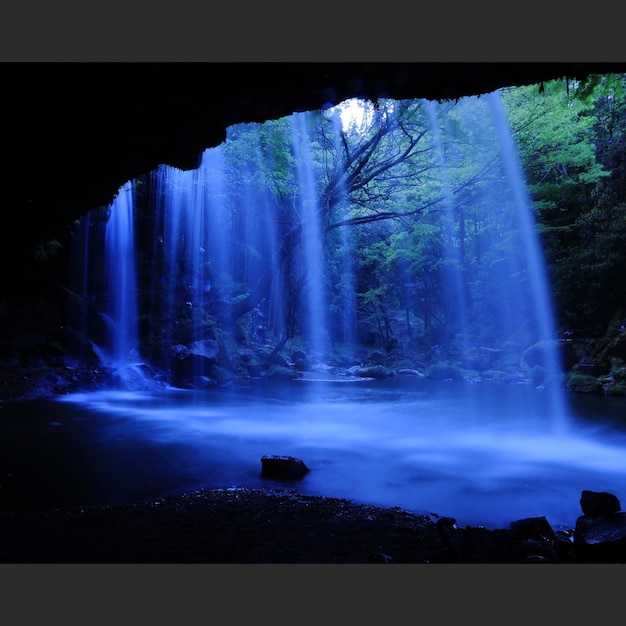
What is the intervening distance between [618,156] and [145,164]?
19161 mm

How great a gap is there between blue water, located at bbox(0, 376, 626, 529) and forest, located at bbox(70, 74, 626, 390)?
5.51m

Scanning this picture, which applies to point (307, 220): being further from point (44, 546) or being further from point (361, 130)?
point (44, 546)

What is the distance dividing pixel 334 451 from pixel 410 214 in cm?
1209

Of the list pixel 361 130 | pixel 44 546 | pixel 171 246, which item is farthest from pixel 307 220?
pixel 44 546

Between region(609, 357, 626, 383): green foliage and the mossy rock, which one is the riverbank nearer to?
region(609, 357, 626, 383): green foliage

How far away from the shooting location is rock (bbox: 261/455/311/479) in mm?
6332

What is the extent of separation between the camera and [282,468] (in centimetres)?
638

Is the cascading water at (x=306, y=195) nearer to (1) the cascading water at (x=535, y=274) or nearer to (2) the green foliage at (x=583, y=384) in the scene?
(1) the cascading water at (x=535, y=274)

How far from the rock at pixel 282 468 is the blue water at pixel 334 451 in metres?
0.14

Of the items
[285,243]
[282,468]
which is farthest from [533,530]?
[285,243]

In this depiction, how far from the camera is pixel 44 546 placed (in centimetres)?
357

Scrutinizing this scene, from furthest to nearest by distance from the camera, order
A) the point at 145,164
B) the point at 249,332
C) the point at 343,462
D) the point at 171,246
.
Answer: the point at 249,332 < the point at 171,246 < the point at 343,462 < the point at 145,164

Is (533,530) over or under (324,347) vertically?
under

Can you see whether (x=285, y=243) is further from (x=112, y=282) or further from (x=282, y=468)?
(x=282, y=468)
